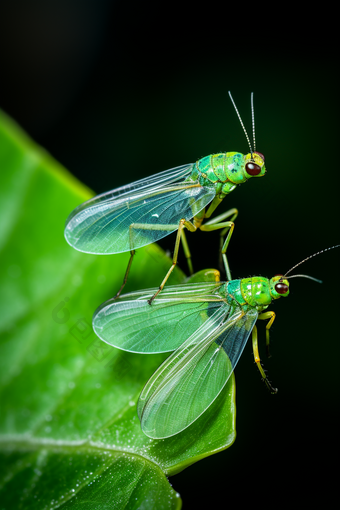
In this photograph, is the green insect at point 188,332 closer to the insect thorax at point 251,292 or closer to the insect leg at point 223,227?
the insect thorax at point 251,292

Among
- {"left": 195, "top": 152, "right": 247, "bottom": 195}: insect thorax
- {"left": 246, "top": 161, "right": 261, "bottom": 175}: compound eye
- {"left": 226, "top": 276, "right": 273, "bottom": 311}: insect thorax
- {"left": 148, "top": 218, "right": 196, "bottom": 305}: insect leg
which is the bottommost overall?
{"left": 226, "top": 276, "right": 273, "bottom": 311}: insect thorax

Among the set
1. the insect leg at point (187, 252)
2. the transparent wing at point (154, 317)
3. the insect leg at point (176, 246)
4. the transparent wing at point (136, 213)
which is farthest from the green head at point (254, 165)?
the transparent wing at point (154, 317)

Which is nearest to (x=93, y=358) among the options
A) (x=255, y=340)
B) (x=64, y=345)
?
(x=64, y=345)

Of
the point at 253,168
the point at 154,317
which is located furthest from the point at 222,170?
the point at 154,317

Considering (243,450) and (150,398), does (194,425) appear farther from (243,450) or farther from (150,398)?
(243,450)

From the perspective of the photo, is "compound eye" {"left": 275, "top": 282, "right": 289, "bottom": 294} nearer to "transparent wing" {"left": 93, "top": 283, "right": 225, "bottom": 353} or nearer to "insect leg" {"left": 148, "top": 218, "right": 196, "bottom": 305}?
"transparent wing" {"left": 93, "top": 283, "right": 225, "bottom": 353}

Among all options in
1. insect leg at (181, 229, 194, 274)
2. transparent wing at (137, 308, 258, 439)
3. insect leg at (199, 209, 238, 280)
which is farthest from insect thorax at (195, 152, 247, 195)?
transparent wing at (137, 308, 258, 439)
